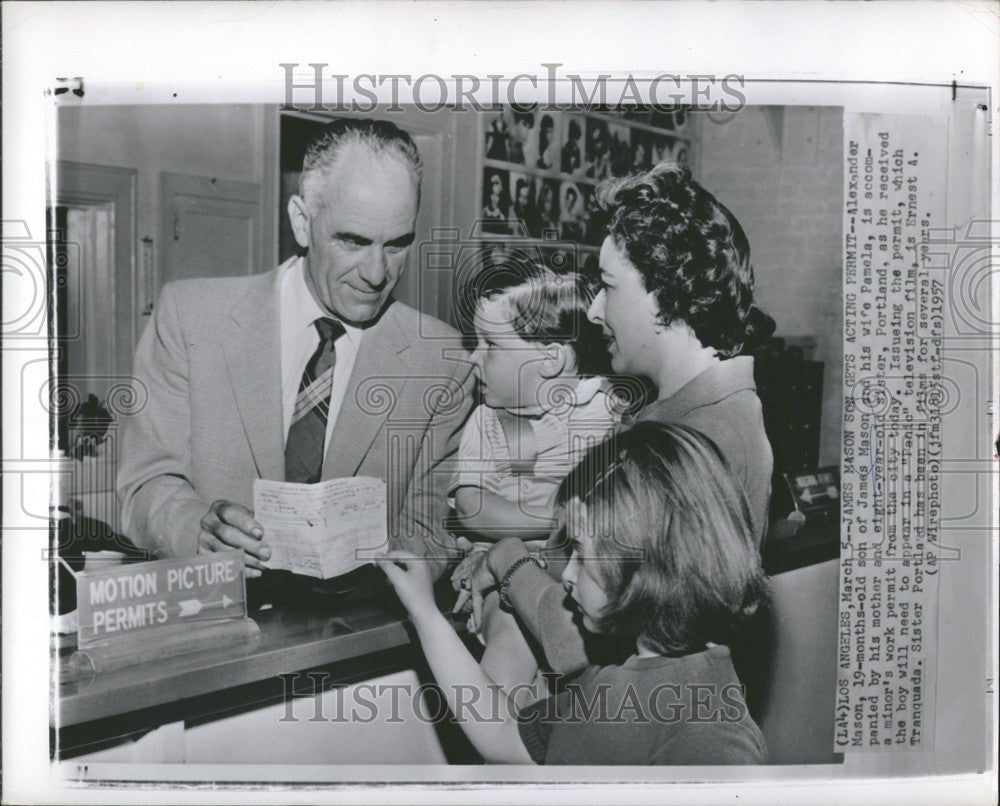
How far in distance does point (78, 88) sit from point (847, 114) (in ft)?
5.19

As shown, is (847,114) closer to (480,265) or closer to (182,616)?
(480,265)

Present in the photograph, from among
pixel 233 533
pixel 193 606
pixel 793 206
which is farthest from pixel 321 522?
pixel 793 206

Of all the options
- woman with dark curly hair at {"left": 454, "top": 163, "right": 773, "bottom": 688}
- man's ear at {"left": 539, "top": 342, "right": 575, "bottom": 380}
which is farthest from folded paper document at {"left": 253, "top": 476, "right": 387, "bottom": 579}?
man's ear at {"left": 539, "top": 342, "right": 575, "bottom": 380}

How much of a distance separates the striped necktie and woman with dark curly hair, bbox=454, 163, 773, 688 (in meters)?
0.41

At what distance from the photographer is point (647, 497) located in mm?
2000

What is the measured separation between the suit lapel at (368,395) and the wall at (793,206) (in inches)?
28.4

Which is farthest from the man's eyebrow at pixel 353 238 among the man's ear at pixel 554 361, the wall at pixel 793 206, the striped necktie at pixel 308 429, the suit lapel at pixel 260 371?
the wall at pixel 793 206

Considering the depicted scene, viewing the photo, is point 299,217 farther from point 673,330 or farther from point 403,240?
point 673,330

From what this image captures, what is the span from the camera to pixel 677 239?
2.02 m

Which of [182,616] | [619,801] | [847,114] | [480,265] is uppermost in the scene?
[847,114]

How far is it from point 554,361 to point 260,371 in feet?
1.98

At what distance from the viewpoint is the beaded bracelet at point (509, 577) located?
203 cm

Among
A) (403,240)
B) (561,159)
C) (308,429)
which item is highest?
(561,159)

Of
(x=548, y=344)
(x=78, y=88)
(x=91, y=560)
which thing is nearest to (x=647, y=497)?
(x=548, y=344)
